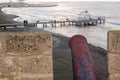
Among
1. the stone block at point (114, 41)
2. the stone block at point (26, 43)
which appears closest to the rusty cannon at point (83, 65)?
the stone block at point (114, 41)

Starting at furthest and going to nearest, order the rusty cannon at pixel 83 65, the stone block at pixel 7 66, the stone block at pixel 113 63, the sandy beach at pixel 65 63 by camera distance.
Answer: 1. the sandy beach at pixel 65 63
2. the rusty cannon at pixel 83 65
3. the stone block at pixel 113 63
4. the stone block at pixel 7 66

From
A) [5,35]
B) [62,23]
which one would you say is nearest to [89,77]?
[5,35]

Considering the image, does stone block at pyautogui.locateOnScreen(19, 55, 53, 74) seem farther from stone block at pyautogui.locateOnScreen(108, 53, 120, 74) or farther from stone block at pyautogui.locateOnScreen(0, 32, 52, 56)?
stone block at pyautogui.locateOnScreen(108, 53, 120, 74)

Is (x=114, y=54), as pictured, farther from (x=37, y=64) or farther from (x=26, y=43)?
(x=26, y=43)

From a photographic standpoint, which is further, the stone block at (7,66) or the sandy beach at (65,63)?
the sandy beach at (65,63)

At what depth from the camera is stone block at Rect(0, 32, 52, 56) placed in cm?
353

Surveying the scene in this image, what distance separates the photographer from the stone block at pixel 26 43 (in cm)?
353

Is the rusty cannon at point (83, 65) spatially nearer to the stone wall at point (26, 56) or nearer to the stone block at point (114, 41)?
the stone block at point (114, 41)

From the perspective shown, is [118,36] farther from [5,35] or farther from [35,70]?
[5,35]

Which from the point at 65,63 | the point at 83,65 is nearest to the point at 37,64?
the point at 83,65

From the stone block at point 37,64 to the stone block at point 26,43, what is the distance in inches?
2.9

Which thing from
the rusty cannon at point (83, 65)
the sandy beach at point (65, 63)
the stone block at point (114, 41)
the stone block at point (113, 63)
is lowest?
the sandy beach at point (65, 63)

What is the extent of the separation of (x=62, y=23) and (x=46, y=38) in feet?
208

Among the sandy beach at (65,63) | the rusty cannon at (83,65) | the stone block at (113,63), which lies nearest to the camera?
the stone block at (113,63)
